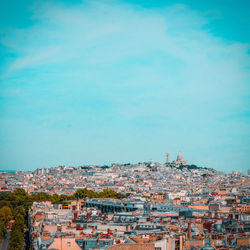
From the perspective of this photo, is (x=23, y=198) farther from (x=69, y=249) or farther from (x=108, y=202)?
(x=69, y=249)

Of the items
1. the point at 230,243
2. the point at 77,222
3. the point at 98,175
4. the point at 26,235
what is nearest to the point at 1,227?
the point at 26,235

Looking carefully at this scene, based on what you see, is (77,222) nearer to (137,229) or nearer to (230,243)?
(137,229)

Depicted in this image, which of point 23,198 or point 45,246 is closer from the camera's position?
point 45,246

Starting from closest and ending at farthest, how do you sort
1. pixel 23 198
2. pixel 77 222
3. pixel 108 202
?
pixel 77 222 → pixel 108 202 → pixel 23 198

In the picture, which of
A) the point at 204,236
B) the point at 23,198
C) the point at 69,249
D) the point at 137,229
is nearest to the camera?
the point at 69,249

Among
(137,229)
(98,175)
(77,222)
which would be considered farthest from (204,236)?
(98,175)

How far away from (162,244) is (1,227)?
1152 inches

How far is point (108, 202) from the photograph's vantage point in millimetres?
73688

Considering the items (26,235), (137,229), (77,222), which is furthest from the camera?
(26,235)

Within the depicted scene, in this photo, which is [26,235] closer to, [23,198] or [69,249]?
[69,249]

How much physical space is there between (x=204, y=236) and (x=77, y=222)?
11.4 m

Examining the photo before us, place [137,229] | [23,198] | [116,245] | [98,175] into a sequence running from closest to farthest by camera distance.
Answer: [116,245] < [137,229] < [23,198] < [98,175]

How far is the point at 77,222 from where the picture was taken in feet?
130

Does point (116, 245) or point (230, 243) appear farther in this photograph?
point (230, 243)
